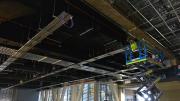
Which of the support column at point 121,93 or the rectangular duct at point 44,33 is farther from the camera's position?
the support column at point 121,93

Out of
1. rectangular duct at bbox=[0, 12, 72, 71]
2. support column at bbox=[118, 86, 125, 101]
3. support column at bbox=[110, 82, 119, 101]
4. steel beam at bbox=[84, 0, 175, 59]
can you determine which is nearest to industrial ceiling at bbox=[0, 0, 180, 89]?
rectangular duct at bbox=[0, 12, 72, 71]

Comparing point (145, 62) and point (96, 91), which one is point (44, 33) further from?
point (96, 91)

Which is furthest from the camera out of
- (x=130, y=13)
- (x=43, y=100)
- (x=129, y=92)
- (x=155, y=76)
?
(x=43, y=100)

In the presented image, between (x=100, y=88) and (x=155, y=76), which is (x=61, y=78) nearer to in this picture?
(x=100, y=88)

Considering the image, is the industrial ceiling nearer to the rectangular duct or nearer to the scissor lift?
the rectangular duct

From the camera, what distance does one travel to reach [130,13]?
339 centimetres

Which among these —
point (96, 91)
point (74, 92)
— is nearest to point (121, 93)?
point (96, 91)

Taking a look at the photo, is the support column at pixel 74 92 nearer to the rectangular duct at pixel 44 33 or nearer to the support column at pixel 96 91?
the support column at pixel 96 91

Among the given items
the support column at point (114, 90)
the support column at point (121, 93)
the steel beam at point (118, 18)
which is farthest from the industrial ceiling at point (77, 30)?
the support column at point (121, 93)

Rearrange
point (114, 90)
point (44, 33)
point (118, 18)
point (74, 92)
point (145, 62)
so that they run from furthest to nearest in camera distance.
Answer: point (74, 92), point (114, 90), point (145, 62), point (44, 33), point (118, 18)

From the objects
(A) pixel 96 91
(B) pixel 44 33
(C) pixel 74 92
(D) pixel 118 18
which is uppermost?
(D) pixel 118 18

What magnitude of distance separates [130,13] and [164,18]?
2.53 ft

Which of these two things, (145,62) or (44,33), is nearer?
(44,33)

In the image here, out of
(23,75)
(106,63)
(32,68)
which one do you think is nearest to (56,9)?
(106,63)
